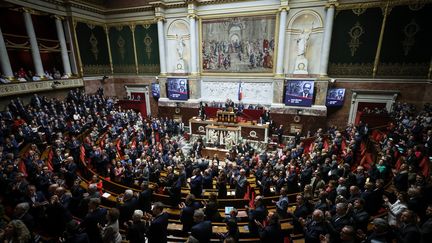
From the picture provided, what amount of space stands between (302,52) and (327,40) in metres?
1.65

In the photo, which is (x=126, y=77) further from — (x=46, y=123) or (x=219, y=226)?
(x=219, y=226)

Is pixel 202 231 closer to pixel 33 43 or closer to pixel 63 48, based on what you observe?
pixel 33 43

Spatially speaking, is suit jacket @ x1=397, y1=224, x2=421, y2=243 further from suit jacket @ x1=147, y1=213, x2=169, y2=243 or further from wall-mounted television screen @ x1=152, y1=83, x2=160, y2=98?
wall-mounted television screen @ x1=152, y1=83, x2=160, y2=98

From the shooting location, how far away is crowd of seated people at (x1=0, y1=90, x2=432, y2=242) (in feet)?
11.9

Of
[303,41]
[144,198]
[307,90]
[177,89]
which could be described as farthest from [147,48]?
[144,198]

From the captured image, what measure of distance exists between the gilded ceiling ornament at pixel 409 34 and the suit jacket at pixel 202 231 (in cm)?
1604

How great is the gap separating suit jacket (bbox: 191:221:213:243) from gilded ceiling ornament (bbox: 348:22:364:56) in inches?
601

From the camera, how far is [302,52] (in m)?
14.9

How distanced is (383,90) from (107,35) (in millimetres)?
22071

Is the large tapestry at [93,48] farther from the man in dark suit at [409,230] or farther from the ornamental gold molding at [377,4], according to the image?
the man in dark suit at [409,230]

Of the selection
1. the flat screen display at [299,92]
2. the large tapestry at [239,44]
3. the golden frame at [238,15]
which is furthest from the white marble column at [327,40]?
the large tapestry at [239,44]

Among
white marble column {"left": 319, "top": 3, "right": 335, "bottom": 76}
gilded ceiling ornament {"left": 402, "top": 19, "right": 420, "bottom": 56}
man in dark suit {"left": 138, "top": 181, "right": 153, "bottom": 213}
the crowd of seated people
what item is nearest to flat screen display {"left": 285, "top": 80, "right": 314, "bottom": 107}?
white marble column {"left": 319, "top": 3, "right": 335, "bottom": 76}

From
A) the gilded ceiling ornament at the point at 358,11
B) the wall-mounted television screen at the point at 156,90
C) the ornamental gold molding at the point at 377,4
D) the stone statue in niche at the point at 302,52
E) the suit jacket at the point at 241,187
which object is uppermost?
the ornamental gold molding at the point at 377,4

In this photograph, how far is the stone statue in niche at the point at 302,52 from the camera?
1477cm
